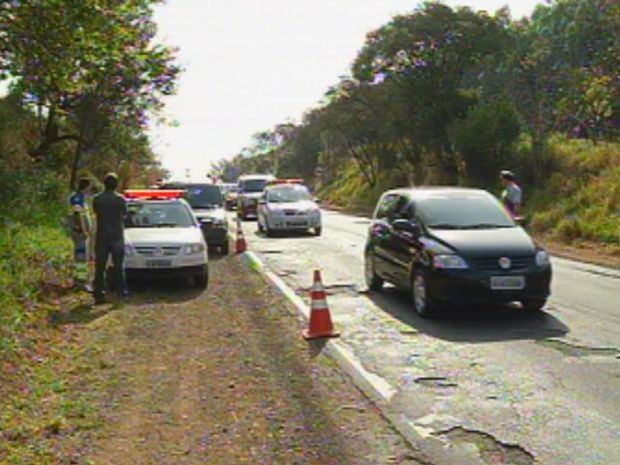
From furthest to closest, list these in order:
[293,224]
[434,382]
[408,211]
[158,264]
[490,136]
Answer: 1. [490,136]
2. [293,224]
3. [158,264]
4. [408,211]
5. [434,382]

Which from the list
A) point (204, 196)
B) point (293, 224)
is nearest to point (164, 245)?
point (204, 196)

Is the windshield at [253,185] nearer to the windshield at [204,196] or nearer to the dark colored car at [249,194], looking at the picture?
the dark colored car at [249,194]

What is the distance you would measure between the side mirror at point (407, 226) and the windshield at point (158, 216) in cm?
447

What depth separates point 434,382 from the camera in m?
6.72

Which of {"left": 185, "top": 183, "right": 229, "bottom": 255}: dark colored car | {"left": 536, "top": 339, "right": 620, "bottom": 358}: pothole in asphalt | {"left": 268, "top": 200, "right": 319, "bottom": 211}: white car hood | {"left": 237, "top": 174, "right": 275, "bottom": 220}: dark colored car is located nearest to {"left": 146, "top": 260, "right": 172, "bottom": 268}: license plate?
{"left": 185, "top": 183, "right": 229, "bottom": 255}: dark colored car

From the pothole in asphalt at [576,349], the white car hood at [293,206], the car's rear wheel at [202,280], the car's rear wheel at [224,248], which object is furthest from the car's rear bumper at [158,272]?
the white car hood at [293,206]

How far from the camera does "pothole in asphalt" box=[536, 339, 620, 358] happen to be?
7.58m

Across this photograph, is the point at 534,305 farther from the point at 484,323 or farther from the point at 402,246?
the point at 402,246

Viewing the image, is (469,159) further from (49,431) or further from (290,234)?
(49,431)

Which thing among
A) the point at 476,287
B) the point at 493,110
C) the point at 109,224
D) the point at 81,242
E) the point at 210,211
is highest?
the point at 493,110

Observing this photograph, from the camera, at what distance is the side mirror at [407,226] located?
1026 cm

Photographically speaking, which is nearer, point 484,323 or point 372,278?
point 484,323

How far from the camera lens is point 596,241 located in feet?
64.6

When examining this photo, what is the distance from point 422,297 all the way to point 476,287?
805mm
